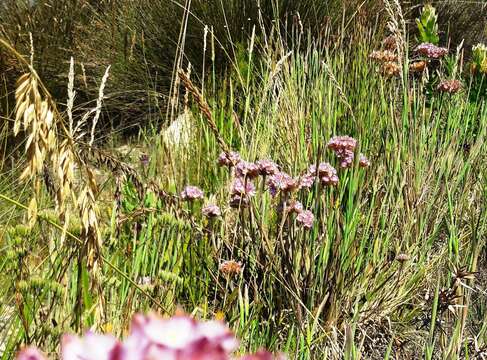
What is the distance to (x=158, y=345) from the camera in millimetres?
374

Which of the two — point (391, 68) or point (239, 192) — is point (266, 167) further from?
point (391, 68)

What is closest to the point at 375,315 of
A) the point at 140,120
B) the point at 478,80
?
the point at 478,80

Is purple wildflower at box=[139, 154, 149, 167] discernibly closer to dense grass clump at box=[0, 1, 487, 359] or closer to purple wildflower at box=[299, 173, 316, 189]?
dense grass clump at box=[0, 1, 487, 359]

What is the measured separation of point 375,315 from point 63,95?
458cm

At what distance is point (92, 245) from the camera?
95 centimetres

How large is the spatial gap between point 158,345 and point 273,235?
170cm

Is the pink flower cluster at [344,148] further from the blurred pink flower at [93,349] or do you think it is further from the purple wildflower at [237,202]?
the blurred pink flower at [93,349]

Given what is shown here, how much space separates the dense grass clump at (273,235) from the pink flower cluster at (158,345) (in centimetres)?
52

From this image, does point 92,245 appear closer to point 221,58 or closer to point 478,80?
point 478,80

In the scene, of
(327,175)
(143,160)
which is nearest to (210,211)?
(327,175)

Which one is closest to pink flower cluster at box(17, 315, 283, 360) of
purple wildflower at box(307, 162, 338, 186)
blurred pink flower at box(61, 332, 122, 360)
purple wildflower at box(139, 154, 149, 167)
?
blurred pink flower at box(61, 332, 122, 360)

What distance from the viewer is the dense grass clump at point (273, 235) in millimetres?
1113

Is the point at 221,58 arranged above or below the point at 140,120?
above

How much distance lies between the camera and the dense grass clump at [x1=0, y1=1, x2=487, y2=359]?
1.11 metres
